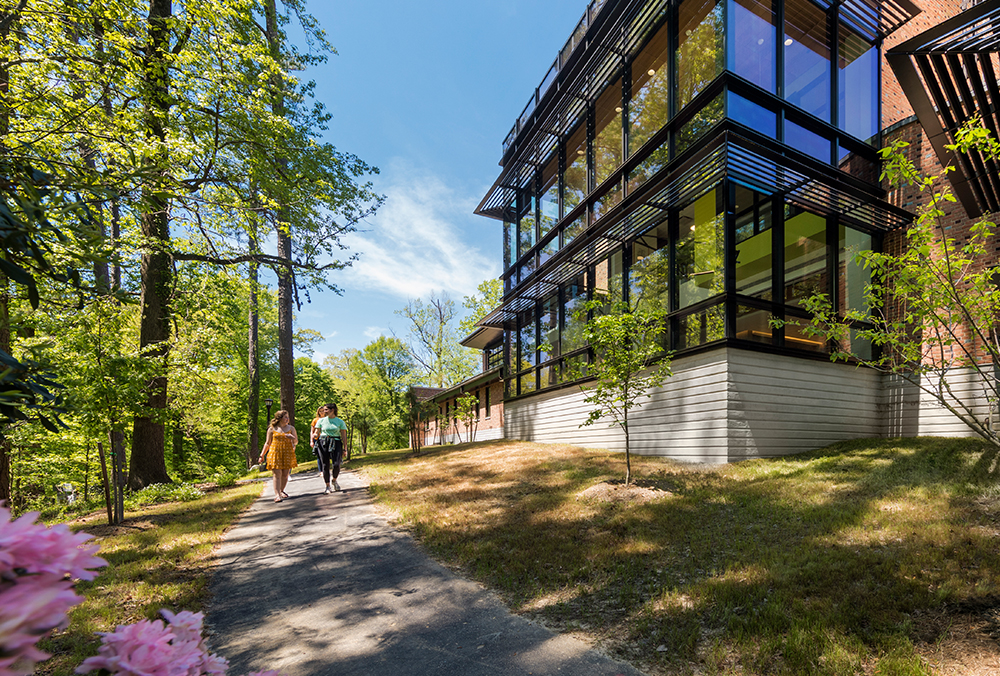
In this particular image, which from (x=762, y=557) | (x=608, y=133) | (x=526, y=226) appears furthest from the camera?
(x=526, y=226)

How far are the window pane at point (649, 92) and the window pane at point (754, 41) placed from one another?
5.23ft

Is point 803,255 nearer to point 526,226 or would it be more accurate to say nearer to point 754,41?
point 754,41

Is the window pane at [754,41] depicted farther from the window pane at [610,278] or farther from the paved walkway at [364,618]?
the paved walkway at [364,618]

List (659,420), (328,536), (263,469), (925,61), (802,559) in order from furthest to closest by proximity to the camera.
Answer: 1. (263,469)
2. (659,420)
3. (328,536)
4. (925,61)
5. (802,559)

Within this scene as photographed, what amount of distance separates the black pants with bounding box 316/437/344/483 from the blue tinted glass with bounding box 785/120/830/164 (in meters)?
11.6

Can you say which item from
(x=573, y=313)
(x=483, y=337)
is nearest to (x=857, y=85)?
(x=573, y=313)

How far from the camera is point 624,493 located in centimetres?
689

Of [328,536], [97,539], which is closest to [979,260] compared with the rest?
[328,536]

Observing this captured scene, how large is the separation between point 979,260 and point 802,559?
9.21 meters

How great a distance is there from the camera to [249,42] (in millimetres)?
9336

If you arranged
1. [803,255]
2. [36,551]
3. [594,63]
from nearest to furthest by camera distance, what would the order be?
[36,551], [803,255], [594,63]

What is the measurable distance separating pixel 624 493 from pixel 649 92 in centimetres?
981

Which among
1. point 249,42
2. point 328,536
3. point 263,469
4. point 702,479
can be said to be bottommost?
point 263,469

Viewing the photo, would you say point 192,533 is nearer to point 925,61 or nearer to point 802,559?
point 802,559
